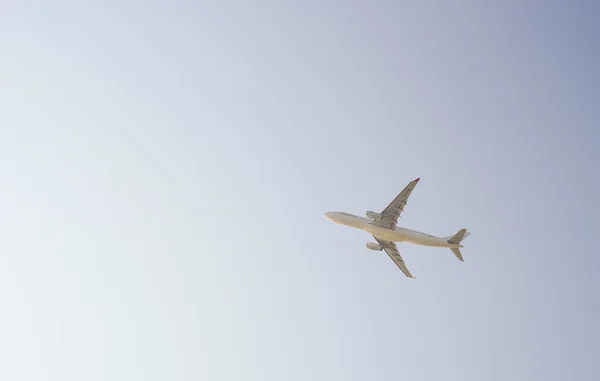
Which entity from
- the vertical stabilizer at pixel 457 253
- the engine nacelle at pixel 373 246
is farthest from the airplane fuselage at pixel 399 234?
the engine nacelle at pixel 373 246

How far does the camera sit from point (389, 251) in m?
110

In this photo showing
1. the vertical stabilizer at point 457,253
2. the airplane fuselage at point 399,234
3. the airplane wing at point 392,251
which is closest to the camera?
the airplane fuselage at point 399,234

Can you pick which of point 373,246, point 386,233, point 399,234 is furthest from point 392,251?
point 399,234

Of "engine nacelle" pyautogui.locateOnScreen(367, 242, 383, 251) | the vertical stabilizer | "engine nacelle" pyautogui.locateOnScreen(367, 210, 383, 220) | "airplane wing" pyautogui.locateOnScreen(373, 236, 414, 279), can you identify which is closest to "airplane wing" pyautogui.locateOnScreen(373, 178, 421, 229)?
"engine nacelle" pyautogui.locateOnScreen(367, 210, 383, 220)

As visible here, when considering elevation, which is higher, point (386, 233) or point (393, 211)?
point (393, 211)

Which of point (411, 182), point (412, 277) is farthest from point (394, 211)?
point (412, 277)

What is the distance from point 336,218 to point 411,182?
56.5 ft

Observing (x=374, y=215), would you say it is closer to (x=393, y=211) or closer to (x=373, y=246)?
(x=393, y=211)

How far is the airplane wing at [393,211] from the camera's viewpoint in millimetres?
98375

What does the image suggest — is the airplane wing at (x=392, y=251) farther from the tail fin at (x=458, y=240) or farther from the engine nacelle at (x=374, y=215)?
the tail fin at (x=458, y=240)

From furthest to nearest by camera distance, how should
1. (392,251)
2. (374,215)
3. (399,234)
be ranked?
(392,251) → (374,215) → (399,234)

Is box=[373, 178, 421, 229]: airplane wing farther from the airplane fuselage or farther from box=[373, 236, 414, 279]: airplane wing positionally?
box=[373, 236, 414, 279]: airplane wing

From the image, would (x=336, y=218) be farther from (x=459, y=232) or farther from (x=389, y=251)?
(x=459, y=232)

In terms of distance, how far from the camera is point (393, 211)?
99.5 m
